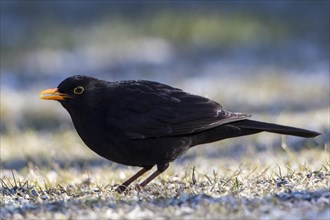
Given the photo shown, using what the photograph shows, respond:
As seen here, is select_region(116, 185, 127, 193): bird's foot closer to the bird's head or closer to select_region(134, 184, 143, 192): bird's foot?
select_region(134, 184, 143, 192): bird's foot

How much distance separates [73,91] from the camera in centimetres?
722

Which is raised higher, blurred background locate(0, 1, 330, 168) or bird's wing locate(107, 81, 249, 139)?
blurred background locate(0, 1, 330, 168)

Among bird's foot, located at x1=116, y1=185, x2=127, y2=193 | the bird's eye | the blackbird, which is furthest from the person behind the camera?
Answer: the bird's eye

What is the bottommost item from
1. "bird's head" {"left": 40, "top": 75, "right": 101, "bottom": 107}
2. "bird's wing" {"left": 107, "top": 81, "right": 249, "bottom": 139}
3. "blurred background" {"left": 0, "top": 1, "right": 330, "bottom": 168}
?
"bird's wing" {"left": 107, "top": 81, "right": 249, "bottom": 139}

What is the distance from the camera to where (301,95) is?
47.1 ft

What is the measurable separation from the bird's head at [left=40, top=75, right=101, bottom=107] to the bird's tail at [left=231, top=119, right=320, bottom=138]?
143cm

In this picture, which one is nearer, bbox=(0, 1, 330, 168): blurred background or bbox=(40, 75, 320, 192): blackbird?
bbox=(40, 75, 320, 192): blackbird

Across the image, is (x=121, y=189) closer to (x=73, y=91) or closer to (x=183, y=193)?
(x=183, y=193)

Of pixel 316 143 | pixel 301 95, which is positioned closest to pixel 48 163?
pixel 316 143

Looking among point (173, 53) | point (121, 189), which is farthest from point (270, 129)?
point (173, 53)

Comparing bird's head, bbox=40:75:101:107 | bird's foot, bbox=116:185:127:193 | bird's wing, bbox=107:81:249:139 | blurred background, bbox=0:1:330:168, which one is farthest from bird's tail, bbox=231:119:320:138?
blurred background, bbox=0:1:330:168

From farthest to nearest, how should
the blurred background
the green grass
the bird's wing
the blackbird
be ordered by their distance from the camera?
1. the blurred background
2. the bird's wing
3. the blackbird
4. the green grass

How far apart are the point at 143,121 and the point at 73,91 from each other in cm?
73

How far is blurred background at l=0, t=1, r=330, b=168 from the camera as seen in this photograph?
13.3 metres
